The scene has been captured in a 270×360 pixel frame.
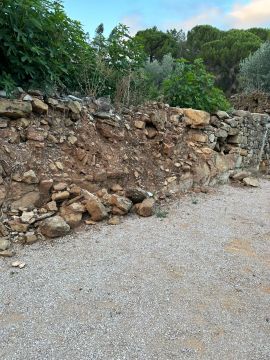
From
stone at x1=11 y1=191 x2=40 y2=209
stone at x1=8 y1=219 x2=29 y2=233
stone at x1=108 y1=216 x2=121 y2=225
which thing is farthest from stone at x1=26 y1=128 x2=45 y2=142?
stone at x1=108 y1=216 x2=121 y2=225

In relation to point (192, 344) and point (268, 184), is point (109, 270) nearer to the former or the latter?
point (192, 344)

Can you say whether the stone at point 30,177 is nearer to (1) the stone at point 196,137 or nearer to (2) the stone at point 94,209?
(2) the stone at point 94,209

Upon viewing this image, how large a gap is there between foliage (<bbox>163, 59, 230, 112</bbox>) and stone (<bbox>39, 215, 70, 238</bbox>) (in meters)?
3.80

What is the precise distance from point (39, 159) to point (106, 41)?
9.32 feet

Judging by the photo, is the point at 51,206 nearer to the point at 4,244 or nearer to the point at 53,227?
the point at 53,227

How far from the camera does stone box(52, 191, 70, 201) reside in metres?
3.79

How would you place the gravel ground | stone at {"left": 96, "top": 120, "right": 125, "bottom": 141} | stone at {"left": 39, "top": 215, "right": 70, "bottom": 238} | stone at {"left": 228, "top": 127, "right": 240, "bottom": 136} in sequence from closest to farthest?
1. the gravel ground
2. stone at {"left": 39, "top": 215, "right": 70, "bottom": 238}
3. stone at {"left": 96, "top": 120, "right": 125, "bottom": 141}
4. stone at {"left": 228, "top": 127, "right": 240, "bottom": 136}

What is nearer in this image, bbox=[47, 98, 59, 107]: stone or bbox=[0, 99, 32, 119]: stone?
bbox=[0, 99, 32, 119]: stone

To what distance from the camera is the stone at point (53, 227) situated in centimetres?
341

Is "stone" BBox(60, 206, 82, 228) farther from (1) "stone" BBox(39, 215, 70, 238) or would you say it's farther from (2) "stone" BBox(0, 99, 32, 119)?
(2) "stone" BBox(0, 99, 32, 119)

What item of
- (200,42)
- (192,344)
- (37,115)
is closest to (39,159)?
(37,115)

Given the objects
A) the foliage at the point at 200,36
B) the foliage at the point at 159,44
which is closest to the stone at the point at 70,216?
the foliage at the point at 159,44

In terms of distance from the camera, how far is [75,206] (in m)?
3.78

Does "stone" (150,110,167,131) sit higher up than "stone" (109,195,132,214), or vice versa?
"stone" (150,110,167,131)
